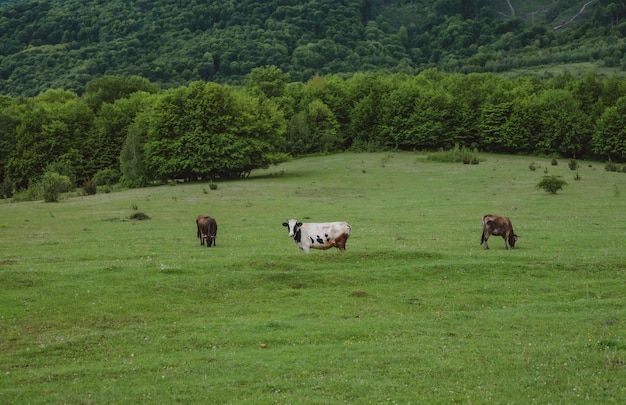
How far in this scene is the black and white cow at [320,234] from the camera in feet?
94.6

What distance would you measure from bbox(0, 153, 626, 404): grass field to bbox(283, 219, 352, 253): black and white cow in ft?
2.06

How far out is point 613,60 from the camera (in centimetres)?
18650

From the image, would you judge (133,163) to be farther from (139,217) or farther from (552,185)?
→ (552,185)

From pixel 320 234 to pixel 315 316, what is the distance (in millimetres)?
9000

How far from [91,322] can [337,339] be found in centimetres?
812

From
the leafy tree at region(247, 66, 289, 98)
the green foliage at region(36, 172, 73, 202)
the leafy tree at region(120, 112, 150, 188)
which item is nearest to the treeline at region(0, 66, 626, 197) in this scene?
the leafy tree at region(120, 112, 150, 188)

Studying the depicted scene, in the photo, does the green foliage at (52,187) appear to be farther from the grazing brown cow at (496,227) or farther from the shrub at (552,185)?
the shrub at (552,185)

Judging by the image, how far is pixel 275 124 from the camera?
98.1m

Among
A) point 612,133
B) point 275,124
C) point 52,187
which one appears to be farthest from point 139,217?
point 612,133

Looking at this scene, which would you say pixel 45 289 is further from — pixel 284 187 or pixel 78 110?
pixel 78 110

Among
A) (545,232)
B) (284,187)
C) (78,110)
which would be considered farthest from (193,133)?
(545,232)

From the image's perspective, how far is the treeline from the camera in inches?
3492

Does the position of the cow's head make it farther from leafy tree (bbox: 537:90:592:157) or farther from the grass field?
leafy tree (bbox: 537:90:592:157)

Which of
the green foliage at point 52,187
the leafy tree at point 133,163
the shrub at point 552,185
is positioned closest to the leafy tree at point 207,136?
the leafy tree at point 133,163
